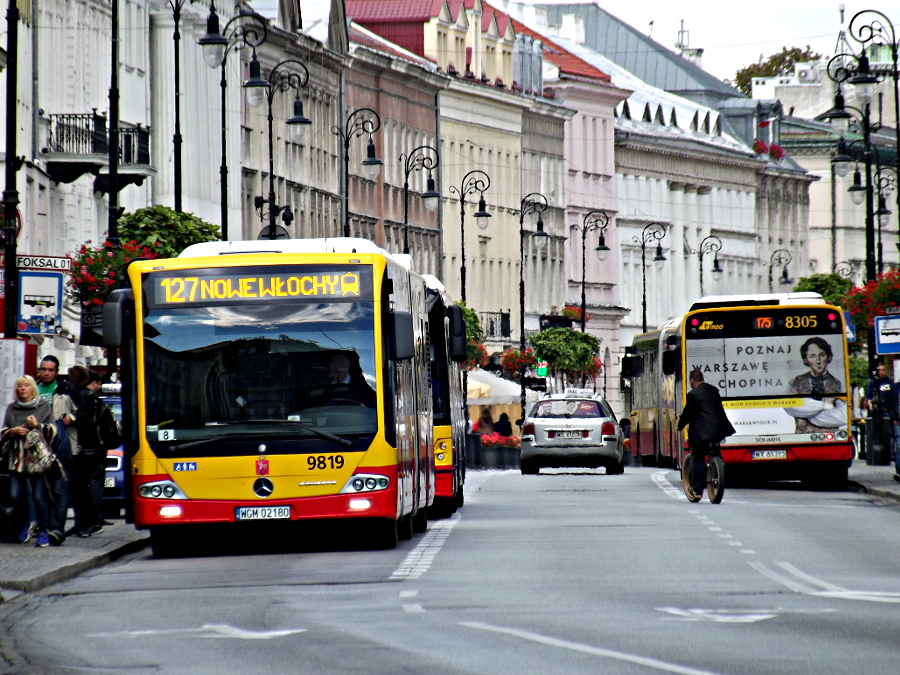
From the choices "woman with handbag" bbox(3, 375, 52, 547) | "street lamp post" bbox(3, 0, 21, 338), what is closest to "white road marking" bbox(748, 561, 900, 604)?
"woman with handbag" bbox(3, 375, 52, 547)

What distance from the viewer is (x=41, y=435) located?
22.8 meters

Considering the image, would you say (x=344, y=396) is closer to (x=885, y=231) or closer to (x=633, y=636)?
(x=633, y=636)

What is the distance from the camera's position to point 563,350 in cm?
8612

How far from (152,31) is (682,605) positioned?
46193mm

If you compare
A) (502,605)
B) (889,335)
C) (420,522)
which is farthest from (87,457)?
(889,335)

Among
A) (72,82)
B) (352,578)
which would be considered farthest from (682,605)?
(72,82)

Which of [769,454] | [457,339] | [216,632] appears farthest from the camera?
[769,454]

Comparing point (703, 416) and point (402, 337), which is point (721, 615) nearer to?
point (402, 337)

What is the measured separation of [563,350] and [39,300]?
61.1 meters

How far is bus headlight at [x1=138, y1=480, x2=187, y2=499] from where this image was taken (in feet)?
72.0

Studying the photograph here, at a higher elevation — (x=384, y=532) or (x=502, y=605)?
(x=502, y=605)

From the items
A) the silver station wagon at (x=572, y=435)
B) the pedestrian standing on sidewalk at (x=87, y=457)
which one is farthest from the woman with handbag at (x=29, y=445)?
the silver station wagon at (x=572, y=435)

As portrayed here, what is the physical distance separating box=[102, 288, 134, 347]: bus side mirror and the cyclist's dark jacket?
37.1 ft

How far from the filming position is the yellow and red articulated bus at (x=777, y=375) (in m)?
37.0
